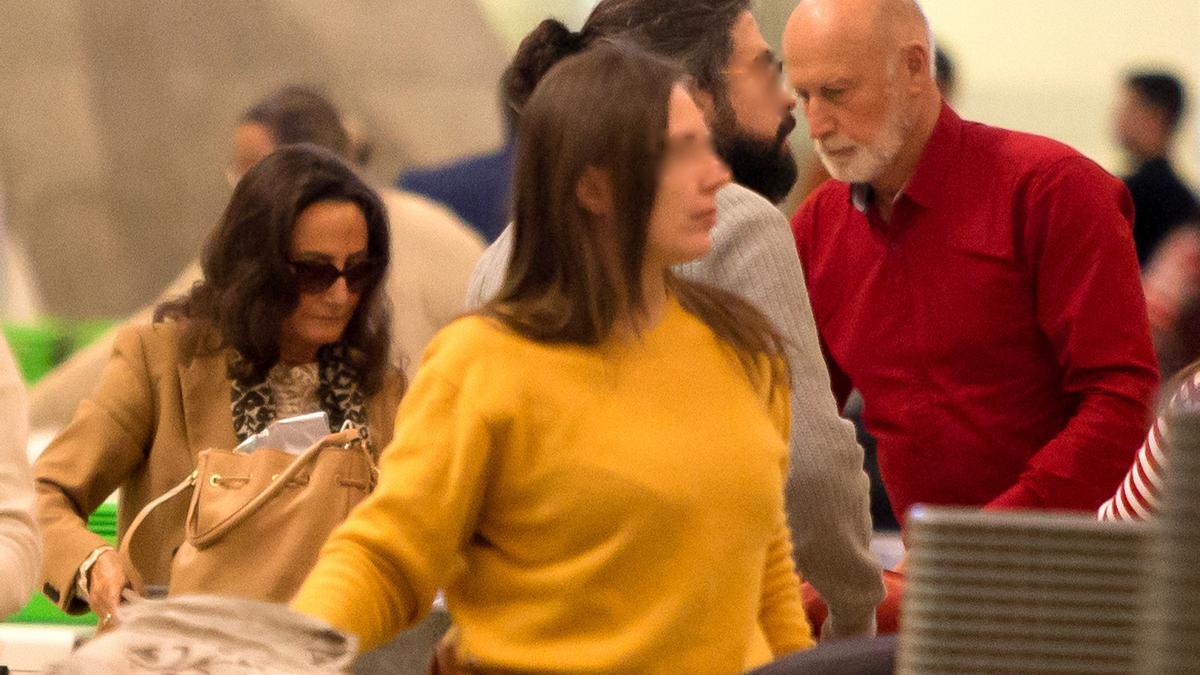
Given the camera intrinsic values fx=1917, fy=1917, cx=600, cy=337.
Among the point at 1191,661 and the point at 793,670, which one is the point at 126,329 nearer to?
→ the point at 793,670

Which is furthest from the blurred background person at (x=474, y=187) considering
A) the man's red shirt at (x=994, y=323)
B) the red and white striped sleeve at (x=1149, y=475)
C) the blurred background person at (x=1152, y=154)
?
the red and white striped sleeve at (x=1149, y=475)

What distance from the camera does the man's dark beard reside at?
306cm

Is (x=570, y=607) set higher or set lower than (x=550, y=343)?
lower

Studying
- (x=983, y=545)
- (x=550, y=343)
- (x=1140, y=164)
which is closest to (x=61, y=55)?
(x=1140, y=164)

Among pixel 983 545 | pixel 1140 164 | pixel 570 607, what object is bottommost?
pixel 1140 164

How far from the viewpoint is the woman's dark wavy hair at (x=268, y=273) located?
3.31m

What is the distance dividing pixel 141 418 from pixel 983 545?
201 cm

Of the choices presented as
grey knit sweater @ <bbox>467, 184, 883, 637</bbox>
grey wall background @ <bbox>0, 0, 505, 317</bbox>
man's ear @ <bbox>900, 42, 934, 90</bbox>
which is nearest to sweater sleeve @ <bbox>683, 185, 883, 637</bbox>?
grey knit sweater @ <bbox>467, 184, 883, 637</bbox>

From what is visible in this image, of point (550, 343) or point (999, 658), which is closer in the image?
point (999, 658)

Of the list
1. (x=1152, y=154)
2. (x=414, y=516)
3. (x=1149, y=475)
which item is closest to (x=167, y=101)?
(x=1152, y=154)

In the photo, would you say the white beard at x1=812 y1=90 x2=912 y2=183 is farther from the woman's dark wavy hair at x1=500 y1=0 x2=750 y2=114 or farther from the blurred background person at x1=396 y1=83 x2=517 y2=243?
the blurred background person at x1=396 y1=83 x2=517 y2=243

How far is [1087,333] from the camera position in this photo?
3.38m

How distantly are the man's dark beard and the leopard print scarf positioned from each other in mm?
771

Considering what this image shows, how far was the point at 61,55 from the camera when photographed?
467 inches
